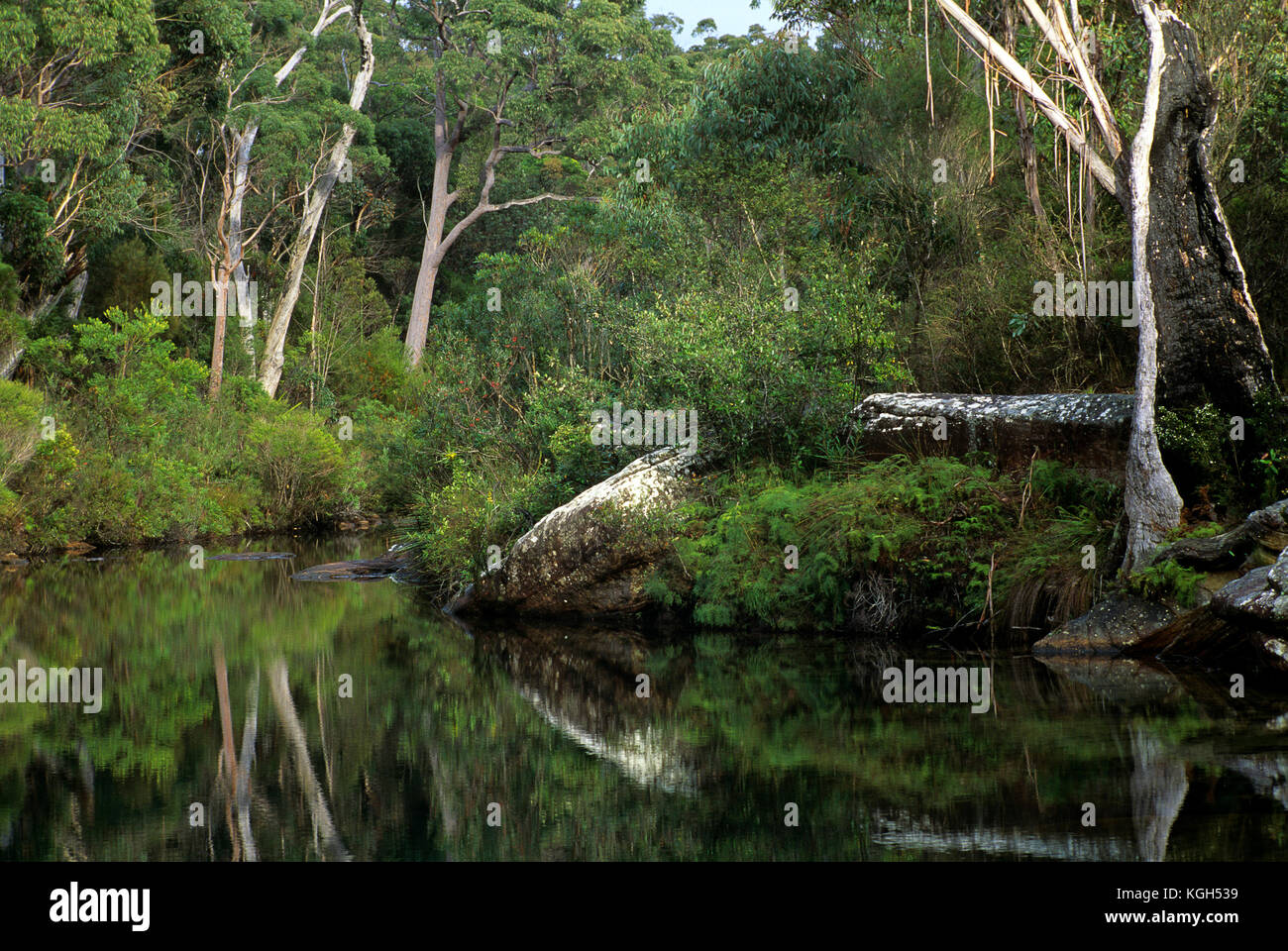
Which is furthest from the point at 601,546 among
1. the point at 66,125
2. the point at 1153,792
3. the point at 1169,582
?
the point at 66,125

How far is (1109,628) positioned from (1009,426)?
2608mm

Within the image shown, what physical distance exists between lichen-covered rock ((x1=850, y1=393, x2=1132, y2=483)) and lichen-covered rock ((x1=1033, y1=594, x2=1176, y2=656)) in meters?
1.74

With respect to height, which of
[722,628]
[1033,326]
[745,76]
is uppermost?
[745,76]

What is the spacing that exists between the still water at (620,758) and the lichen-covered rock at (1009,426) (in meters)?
2.26

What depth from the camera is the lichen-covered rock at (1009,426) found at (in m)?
11.9

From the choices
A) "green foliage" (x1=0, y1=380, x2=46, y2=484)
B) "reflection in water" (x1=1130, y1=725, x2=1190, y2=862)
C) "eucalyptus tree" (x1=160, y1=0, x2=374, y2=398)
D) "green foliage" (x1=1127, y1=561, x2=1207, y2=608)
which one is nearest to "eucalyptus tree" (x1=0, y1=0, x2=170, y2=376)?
"eucalyptus tree" (x1=160, y1=0, x2=374, y2=398)

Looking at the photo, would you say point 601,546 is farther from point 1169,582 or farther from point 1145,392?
point 1169,582

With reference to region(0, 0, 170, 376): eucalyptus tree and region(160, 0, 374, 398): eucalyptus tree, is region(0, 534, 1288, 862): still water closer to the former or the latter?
region(0, 0, 170, 376): eucalyptus tree

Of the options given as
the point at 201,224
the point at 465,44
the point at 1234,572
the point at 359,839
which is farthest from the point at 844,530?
the point at 465,44

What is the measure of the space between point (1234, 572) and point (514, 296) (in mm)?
14420

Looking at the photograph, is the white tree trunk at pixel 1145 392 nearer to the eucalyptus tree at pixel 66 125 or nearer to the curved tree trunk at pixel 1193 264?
the curved tree trunk at pixel 1193 264

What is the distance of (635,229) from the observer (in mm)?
21797

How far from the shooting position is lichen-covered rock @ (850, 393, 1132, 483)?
11852 mm

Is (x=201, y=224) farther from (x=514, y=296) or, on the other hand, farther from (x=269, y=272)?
Answer: (x=514, y=296)
